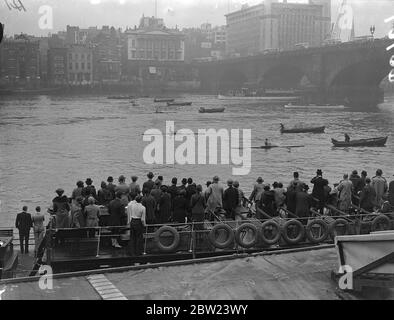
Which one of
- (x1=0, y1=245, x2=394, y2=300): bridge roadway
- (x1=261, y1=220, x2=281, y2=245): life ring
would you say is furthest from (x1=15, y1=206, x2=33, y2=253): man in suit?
(x1=261, y1=220, x2=281, y2=245): life ring

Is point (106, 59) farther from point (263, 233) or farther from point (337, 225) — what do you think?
point (263, 233)

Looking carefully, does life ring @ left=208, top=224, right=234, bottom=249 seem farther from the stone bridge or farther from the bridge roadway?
the stone bridge

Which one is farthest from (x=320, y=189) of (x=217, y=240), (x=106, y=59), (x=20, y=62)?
(x=106, y=59)

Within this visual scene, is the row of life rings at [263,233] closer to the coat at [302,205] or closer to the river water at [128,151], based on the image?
the coat at [302,205]

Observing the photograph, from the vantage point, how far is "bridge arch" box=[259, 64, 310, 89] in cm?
11675

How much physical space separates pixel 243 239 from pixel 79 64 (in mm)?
148589

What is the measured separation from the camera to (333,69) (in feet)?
312

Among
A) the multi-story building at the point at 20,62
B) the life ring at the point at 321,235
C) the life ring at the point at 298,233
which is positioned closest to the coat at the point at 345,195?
the life ring at the point at 321,235

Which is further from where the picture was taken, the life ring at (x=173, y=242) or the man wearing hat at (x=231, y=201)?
the man wearing hat at (x=231, y=201)

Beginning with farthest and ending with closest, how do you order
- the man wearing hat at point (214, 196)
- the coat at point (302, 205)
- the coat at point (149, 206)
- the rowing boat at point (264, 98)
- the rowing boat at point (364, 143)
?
1. the rowing boat at point (264, 98)
2. the rowing boat at point (364, 143)
3. the man wearing hat at point (214, 196)
4. the coat at point (302, 205)
5. the coat at point (149, 206)

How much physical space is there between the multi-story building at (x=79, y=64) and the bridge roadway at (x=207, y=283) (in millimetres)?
146980

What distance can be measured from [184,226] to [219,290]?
→ 12.8 feet

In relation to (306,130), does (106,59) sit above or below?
above

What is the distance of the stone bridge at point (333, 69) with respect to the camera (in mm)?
85438
